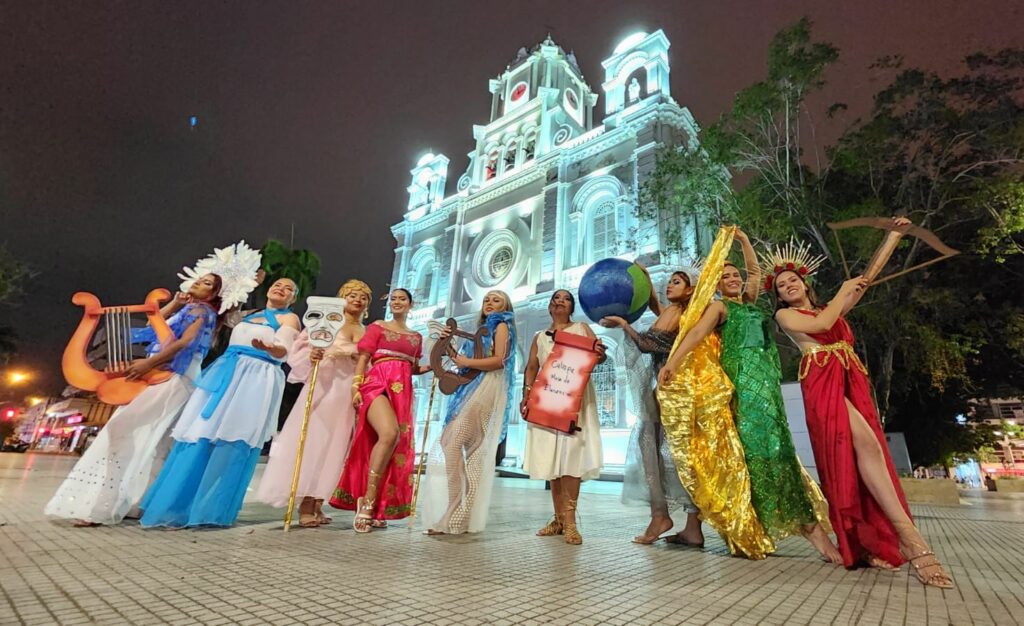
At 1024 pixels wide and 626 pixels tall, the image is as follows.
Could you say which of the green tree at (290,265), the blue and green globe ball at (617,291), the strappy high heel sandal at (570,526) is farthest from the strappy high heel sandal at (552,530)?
the green tree at (290,265)

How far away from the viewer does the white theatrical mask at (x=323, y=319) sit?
3.91 metres

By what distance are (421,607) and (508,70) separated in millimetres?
31834

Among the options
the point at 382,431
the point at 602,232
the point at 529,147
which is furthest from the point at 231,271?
the point at 529,147

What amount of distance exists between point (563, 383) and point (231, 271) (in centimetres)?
303

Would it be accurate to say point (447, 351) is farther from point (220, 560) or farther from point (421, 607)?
point (421, 607)

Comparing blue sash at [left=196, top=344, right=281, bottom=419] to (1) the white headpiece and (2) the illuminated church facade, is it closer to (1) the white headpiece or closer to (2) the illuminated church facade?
(1) the white headpiece

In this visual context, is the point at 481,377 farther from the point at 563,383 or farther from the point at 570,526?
the point at 570,526

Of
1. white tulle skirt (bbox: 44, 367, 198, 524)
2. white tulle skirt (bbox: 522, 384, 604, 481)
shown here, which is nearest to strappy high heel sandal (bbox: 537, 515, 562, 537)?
white tulle skirt (bbox: 522, 384, 604, 481)

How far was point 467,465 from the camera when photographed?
3.71 meters

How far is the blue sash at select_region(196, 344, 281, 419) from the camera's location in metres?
3.58

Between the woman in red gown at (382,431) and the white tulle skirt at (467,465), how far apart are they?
0.24 meters

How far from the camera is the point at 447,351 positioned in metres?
3.96

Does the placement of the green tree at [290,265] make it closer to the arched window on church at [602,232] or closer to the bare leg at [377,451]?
the arched window on church at [602,232]

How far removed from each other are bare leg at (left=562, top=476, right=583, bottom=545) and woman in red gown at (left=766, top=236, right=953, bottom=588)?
62.3 inches
